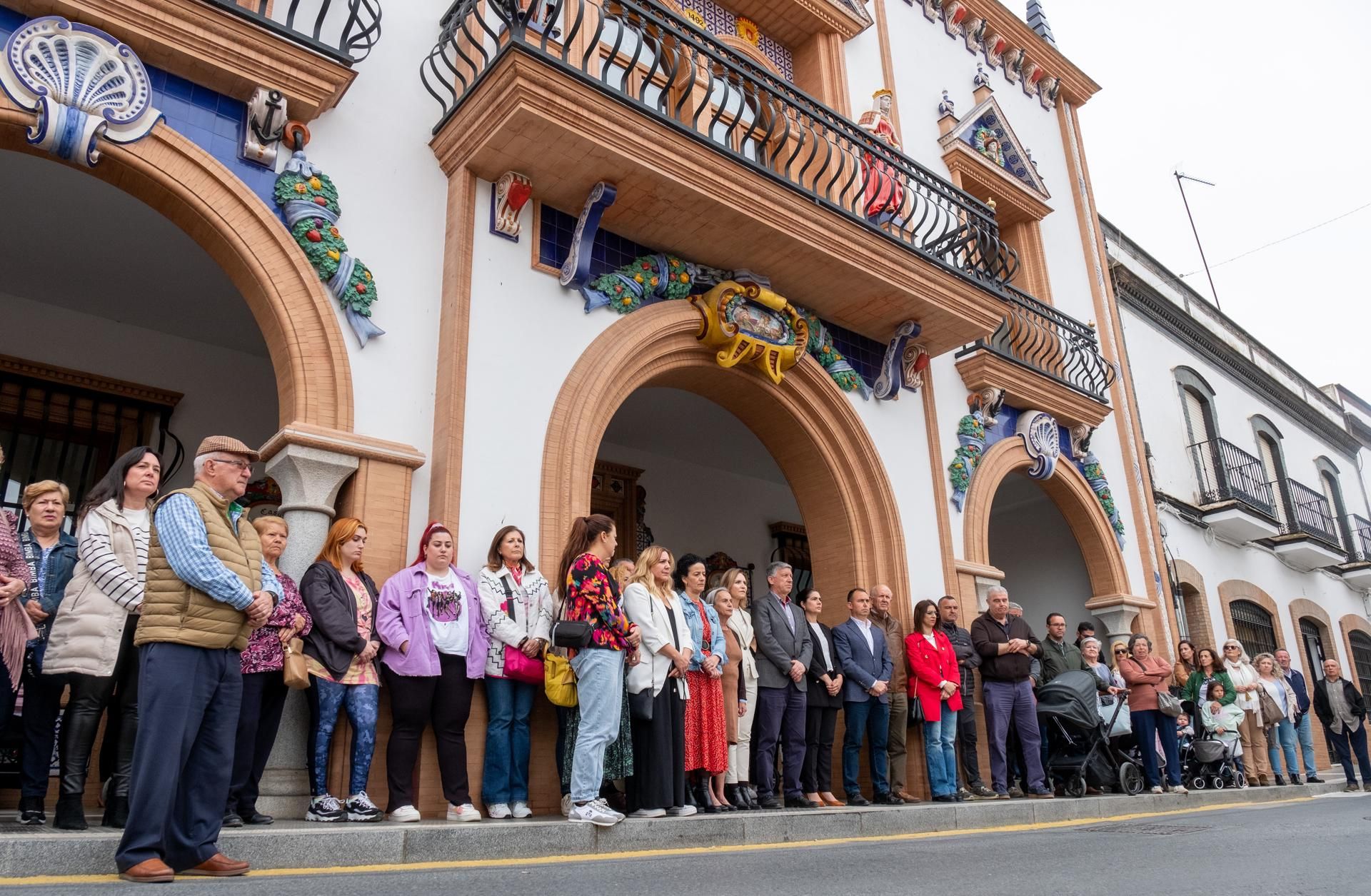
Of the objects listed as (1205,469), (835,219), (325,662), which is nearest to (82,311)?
(325,662)

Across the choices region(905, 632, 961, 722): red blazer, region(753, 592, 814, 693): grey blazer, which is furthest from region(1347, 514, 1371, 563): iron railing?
region(753, 592, 814, 693): grey blazer

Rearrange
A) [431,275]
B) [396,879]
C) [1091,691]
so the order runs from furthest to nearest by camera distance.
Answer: [1091,691] < [431,275] < [396,879]

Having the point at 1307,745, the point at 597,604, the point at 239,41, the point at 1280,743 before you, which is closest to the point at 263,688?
the point at 597,604

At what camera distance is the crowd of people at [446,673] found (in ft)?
12.4

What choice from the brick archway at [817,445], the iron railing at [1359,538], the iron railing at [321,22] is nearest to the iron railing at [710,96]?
the iron railing at [321,22]

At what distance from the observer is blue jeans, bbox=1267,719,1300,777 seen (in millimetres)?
12477

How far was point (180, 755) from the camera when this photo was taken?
11.9ft

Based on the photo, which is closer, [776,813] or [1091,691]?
[776,813]

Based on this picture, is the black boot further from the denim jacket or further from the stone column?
the denim jacket

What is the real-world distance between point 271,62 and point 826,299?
17.2 ft

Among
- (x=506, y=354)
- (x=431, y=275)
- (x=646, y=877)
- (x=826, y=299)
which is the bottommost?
(x=646, y=877)

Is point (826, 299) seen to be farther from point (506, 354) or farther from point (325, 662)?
point (325, 662)

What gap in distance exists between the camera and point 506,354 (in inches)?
286

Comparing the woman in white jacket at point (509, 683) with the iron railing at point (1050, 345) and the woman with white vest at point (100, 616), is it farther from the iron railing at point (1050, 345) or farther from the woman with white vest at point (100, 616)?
the iron railing at point (1050, 345)
